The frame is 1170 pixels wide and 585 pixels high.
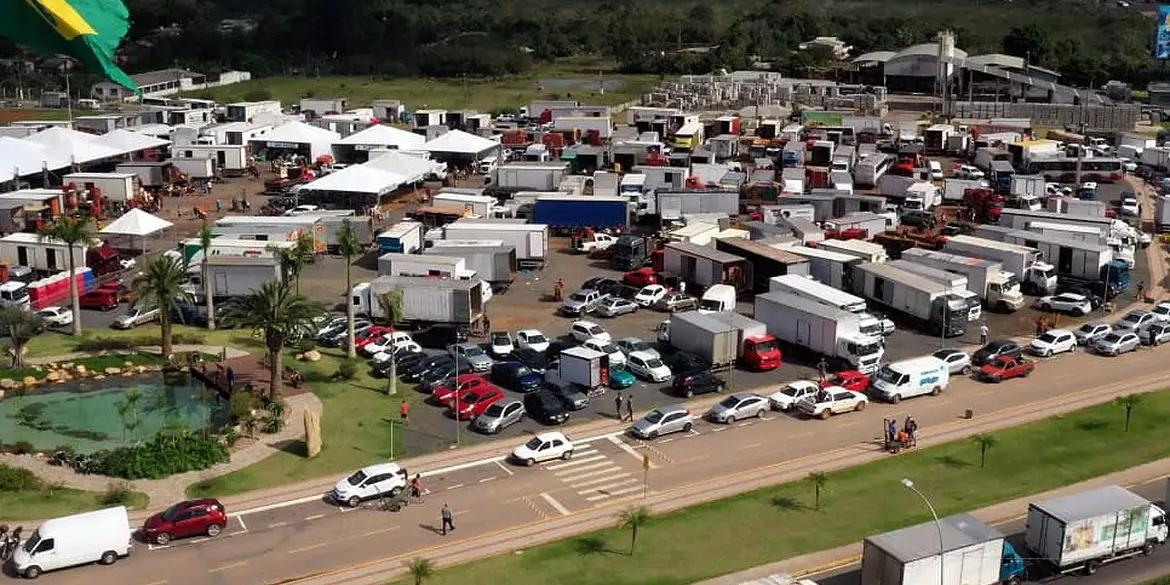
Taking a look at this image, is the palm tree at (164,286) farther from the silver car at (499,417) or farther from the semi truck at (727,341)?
the semi truck at (727,341)

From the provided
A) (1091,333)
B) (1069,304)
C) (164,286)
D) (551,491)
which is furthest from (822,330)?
(164,286)

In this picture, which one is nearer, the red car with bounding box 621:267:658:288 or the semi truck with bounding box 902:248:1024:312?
the semi truck with bounding box 902:248:1024:312

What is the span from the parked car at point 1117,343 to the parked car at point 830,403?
29.5 ft

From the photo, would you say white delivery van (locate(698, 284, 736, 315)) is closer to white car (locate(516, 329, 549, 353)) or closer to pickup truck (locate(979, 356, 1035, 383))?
white car (locate(516, 329, 549, 353))

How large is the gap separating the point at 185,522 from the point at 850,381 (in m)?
16.8

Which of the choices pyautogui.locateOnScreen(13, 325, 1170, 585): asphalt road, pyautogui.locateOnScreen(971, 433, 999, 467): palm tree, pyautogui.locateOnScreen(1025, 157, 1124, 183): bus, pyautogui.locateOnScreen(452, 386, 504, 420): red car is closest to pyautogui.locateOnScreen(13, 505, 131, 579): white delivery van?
pyautogui.locateOnScreen(13, 325, 1170, 585): asphalt road

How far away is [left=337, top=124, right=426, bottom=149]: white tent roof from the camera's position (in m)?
68.6

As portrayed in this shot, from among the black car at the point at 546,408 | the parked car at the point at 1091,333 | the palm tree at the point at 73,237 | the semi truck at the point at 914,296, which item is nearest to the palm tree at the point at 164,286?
the palm tree at the point at 73,237

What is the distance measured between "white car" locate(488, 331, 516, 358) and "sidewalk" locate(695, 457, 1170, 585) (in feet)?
45.4

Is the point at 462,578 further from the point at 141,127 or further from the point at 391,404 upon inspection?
the point at 141,127

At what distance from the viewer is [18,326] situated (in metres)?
31.9

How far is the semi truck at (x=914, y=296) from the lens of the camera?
1406 inches

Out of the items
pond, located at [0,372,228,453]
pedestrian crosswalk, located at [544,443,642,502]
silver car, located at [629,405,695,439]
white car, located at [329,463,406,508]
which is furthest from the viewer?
pond, located at [0,372,228,453]

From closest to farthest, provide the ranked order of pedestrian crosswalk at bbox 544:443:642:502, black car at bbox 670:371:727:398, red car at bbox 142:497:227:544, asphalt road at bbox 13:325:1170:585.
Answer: asphalt road at bbox 13:325:1170:585 < red car at bbox 142:497:227:544 < pedestrian crosswalk at bbox 544:443:642:502 < black car at bbox 670:371:727:398
